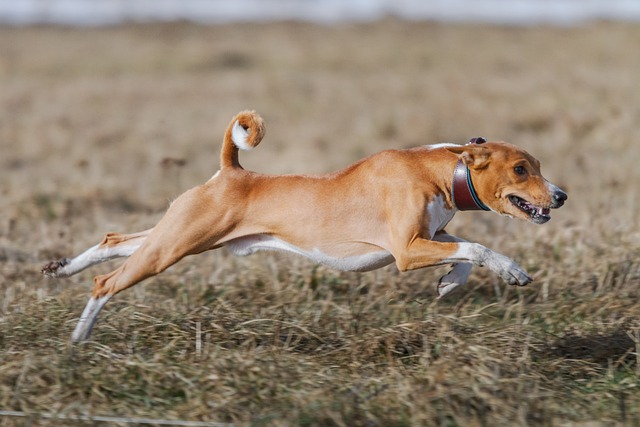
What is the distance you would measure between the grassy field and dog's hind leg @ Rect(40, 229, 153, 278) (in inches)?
8.5

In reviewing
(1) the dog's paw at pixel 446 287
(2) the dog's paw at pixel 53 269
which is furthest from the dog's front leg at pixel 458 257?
(2) the dog's paw at pixel 53 269

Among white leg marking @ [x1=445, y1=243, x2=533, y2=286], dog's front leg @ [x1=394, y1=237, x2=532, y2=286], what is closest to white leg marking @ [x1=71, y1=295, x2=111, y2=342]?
dog's front leg @ [x1=394, y1=237, x2=532, y2=286]

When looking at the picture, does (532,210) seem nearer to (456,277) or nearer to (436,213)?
(436,213)

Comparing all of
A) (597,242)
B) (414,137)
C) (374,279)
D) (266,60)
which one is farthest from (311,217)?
(266,60)

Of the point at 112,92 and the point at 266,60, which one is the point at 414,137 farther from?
the point at 266,60

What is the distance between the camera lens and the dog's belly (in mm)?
6297

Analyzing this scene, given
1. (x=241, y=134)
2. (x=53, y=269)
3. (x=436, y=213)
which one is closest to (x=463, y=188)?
(x=436, y=213)

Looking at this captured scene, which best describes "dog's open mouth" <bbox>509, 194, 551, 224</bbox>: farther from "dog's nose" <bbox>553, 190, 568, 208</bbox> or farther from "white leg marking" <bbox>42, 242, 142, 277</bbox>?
"white leg marking" <bbox>42, 242, 142, 277</bbox>

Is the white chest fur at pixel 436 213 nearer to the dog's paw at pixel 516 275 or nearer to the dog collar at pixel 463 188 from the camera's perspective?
the dog collar at pixel 463 188

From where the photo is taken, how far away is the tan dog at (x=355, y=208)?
5.95m

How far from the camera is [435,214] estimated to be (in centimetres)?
605

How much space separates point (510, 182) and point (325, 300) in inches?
72.4

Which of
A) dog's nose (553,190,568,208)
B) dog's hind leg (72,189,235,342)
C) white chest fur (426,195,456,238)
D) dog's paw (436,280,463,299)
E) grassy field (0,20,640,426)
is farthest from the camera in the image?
dog's paw (436,280,463,299)

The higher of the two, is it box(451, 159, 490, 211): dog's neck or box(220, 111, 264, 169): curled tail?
box(220, 111, 264, 169): curled tail
